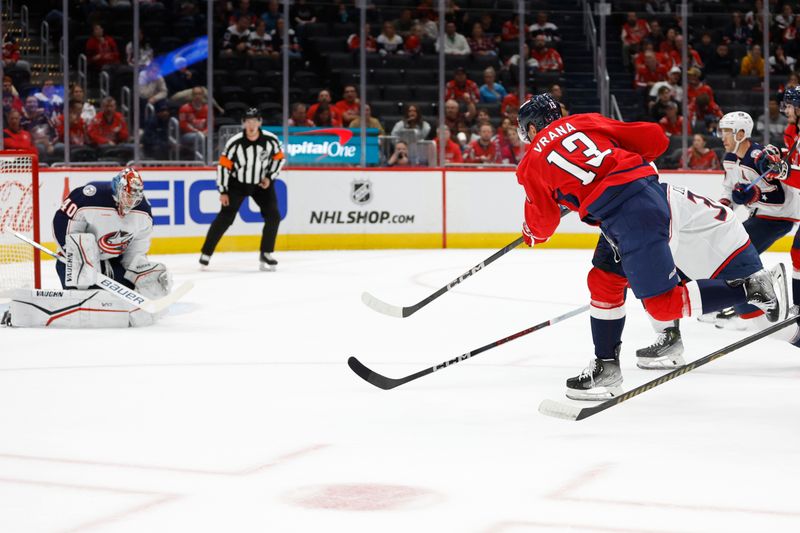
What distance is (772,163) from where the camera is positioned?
516 cm

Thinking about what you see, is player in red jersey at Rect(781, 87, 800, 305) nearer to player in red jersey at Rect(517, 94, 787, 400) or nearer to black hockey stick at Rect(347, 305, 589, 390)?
player in red jersey at Rect(517, 94, 787, 400)

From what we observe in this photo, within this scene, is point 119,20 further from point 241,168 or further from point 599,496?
point 599,496

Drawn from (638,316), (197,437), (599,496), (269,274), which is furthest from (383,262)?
(599,496)

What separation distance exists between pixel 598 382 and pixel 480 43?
26.1 ft

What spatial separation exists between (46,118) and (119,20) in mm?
1108

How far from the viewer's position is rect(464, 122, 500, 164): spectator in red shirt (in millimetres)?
10664

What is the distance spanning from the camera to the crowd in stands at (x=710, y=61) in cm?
1112

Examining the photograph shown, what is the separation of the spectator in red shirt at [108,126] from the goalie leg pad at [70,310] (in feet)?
13.6

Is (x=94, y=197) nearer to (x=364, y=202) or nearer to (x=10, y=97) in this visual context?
(x=10, y=97)

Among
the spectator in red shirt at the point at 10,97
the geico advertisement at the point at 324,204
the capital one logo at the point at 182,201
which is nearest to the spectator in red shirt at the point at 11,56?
the spectator in red shirt at the point at 10,97

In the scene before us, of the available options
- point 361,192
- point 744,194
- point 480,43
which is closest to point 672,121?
point 480,43

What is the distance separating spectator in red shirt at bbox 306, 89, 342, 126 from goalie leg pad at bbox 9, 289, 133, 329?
5.17 meters

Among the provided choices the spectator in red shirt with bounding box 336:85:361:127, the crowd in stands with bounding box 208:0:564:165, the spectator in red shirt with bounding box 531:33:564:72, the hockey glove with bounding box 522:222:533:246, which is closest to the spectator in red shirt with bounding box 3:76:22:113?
the crowd in stands with bounding box 208:0:564:165

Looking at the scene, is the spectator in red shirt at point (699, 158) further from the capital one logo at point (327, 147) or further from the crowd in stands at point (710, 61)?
the capital one logo at point (327, 147)
